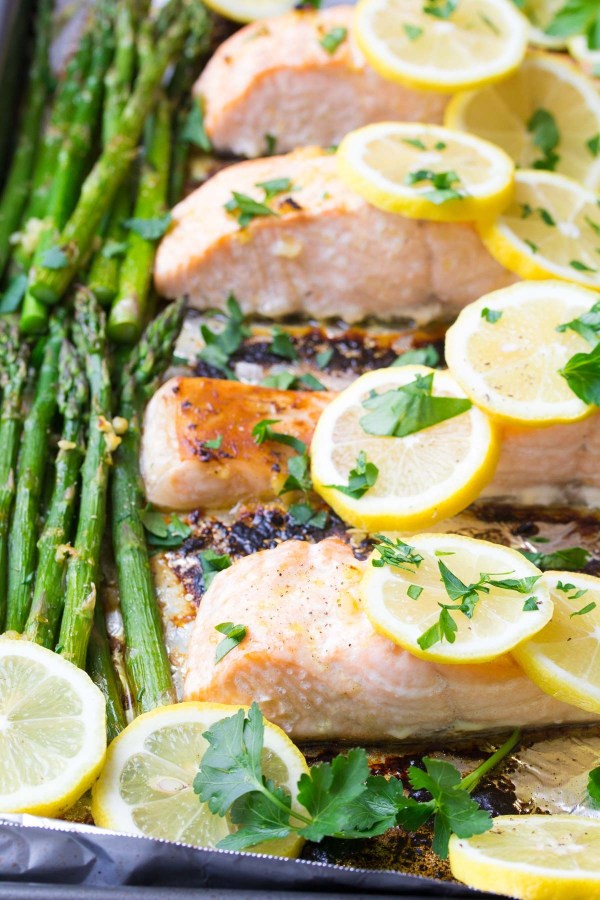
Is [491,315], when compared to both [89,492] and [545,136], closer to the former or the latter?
[89,492]

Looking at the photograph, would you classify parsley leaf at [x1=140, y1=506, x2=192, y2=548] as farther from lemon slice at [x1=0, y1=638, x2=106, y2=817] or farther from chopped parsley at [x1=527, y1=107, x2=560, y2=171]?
chopped parsley at [x1=527, y1=107, x2=560, y2=171]

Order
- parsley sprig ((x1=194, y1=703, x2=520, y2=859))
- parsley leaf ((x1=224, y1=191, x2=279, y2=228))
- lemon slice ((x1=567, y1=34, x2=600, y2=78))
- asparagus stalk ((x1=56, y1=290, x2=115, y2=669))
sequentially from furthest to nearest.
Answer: lemon slice ((x1=567, y1=34, x2=600, y2=78))
parsley leaf ((x1=224, y1=191, x2=279, y2=228))
asparagus stalk ((x1=56, y1=290, x2=115, y2=669))
parsley sprig ((x1=194, y1=703, x2=520, y2=859))

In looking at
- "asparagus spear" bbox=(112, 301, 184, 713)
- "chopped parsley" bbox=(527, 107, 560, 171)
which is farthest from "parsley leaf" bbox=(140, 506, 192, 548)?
"chopped parsley" bbox=(527, 107, 560, 171)

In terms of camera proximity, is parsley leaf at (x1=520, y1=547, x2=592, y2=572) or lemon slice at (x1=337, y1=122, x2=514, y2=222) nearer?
parsley leaf at (x1=520, y1=547, x2=592, y2=572)

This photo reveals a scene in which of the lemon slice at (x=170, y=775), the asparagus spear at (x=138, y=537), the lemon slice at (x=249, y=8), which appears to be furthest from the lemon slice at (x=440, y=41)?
the lemon slice at (x=170, y=775)

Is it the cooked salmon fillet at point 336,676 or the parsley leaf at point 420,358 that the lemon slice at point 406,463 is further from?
the parsley leaf at point 420,358

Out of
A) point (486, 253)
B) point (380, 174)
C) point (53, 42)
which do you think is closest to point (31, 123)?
point (53, 42)

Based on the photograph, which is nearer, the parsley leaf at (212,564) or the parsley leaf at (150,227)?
the parsley leaf at (212,564)

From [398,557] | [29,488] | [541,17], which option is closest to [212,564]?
[29,488]
